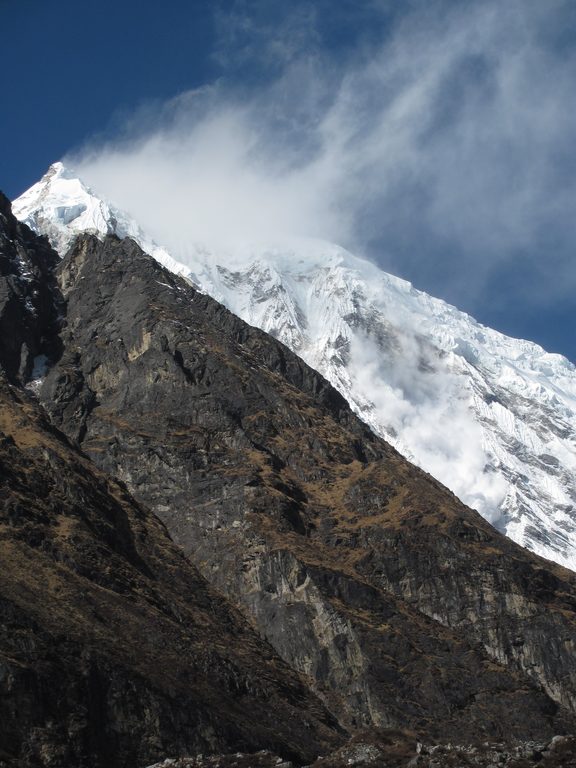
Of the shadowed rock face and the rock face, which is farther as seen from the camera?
the shadowed rock face

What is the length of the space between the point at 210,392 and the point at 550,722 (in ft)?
278

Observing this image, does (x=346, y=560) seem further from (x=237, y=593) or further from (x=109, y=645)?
(x=109, y=645)

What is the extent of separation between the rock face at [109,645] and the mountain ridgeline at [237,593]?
0.90 ft

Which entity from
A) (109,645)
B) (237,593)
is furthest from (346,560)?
(109,645)

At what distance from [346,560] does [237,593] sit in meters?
16.9

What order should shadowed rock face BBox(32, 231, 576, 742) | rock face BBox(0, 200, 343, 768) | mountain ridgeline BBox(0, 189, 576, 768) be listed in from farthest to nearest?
shadowed rock face BBox(32, 231, 576, 742), mountain ridgeline BBox(0, 189, 576, 768), rock face BBox(0, 200, 343, 768)

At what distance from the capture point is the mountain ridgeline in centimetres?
10525

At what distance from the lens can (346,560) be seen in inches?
6319

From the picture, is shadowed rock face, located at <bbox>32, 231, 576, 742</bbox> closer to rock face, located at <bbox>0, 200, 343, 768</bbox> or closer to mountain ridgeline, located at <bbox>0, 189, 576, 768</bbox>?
mountain ridgeline, located at <bbox>0, 189, 576, 768</bbox>

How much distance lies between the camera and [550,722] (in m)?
134

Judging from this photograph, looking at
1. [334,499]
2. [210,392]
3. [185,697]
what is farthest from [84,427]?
[185,697]

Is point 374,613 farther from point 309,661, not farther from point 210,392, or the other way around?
point 210,392

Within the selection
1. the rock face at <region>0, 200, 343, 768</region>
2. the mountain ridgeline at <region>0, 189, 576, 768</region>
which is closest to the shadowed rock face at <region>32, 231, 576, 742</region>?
the mountain ridgeline at <region>0, 189, 576, 768</region>

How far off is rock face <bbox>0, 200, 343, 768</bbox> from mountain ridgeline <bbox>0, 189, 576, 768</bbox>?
0.27 meters
